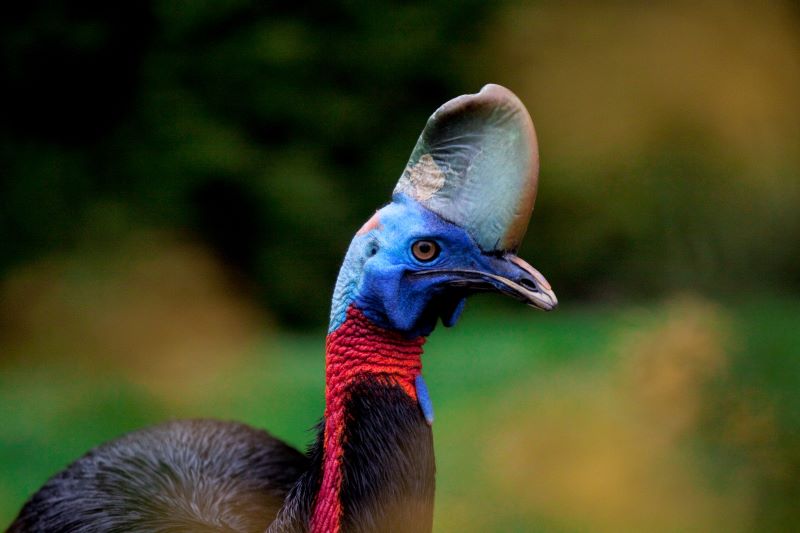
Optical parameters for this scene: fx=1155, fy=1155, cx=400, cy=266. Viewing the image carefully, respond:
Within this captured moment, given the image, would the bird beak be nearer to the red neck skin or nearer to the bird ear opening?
the bird ear opening

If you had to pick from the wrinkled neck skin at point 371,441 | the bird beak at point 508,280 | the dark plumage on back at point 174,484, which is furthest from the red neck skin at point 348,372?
the dark plumage on back at point 174,484

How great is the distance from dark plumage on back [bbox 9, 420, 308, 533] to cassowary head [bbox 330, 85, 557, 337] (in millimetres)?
627

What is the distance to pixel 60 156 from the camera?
428cm

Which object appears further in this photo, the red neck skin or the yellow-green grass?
the yellow-green grass

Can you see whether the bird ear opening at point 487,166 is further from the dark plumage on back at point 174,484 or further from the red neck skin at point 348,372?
the dark plumage on back at point 174,484

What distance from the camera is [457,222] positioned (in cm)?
178

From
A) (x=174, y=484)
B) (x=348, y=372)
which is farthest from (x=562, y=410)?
(x=348, y=372)

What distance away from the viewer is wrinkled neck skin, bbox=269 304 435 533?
1.81 metres

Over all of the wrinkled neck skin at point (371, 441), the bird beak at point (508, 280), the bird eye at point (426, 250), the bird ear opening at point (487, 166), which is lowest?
the wrinkled neck skin at point (371, 441)

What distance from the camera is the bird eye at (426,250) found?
5.89ft

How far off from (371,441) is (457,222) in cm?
37

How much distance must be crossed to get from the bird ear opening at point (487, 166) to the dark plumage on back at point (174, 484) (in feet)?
2.55

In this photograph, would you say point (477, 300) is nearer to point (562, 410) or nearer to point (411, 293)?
point (562, 410)

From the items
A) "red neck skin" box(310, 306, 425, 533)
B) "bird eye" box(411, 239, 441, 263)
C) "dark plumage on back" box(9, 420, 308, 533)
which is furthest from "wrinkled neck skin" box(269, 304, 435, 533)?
"dark plumage on back" box(9, 420, 308, 533)
